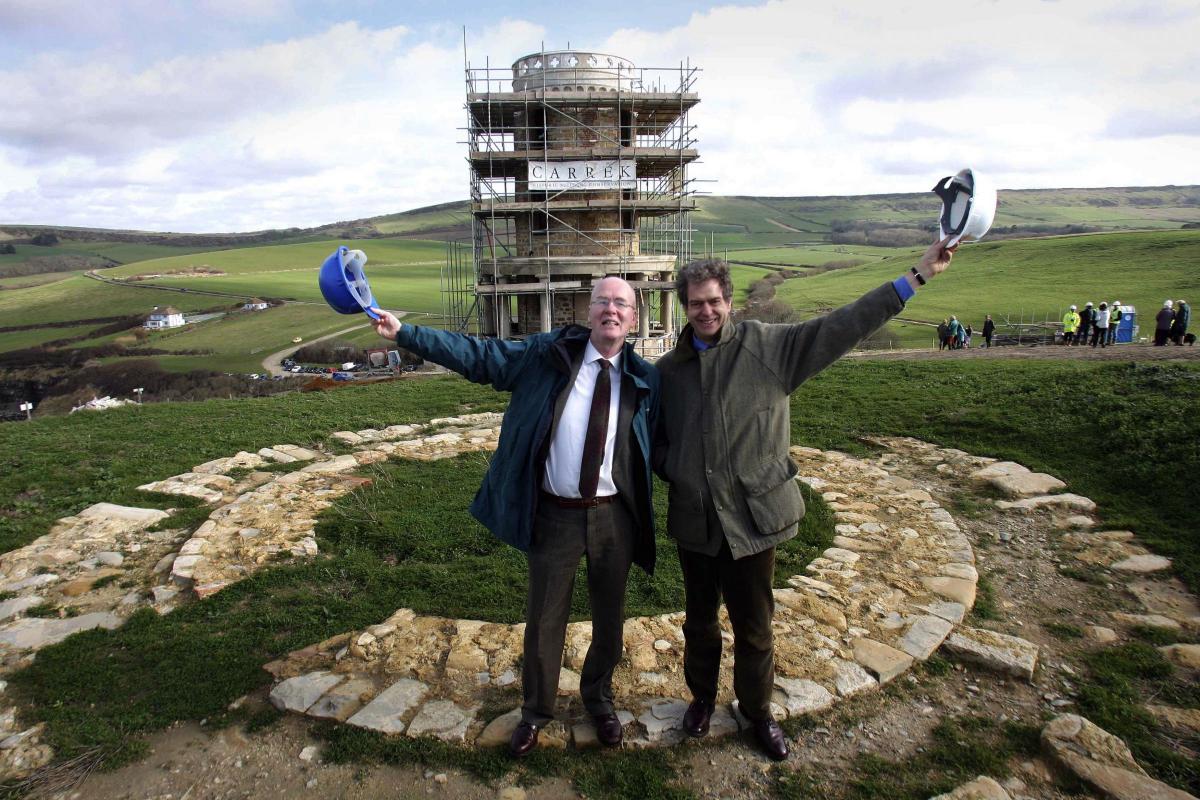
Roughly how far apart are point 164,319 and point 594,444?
7517cm

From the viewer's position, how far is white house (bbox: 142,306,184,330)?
6581 centimetres

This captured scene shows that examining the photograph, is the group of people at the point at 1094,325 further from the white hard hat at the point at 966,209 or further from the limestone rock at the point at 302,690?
the limestone rock at the point at 302,690

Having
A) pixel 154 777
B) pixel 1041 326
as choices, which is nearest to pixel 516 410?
pixel 154 777

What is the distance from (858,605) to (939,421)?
6.45 m

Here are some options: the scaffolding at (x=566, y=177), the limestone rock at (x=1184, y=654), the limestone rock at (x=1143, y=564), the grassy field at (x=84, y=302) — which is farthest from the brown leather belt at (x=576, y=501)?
the grassy field at (x=84, y=302)

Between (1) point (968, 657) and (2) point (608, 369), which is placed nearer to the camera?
(2) point (608, 369)

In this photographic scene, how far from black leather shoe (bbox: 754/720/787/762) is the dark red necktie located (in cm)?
175

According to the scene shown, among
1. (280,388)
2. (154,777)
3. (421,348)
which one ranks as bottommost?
(280,388)

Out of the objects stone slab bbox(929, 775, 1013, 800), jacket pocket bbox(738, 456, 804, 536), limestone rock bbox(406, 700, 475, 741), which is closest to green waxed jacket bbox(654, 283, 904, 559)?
jacket pocket bbox(738, 456, 804, 536)

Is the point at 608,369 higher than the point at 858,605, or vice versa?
the point at 608,369

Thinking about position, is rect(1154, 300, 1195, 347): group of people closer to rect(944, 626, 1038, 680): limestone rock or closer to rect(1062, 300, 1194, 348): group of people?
rect(1062, 300, 1194, 348): group of people

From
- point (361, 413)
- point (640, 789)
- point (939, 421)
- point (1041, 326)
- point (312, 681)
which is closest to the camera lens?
point (640, 789)

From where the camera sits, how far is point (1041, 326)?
39.8m

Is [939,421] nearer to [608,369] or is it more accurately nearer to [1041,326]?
[608,369]
